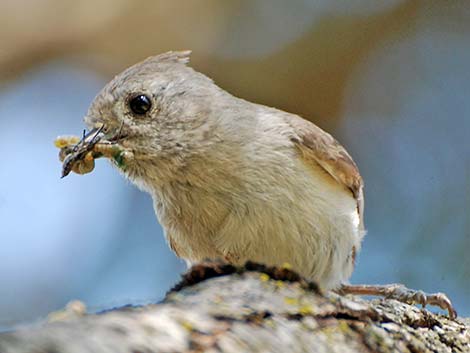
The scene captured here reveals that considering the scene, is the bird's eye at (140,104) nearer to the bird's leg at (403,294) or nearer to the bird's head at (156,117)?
the bird's head at (156,117)

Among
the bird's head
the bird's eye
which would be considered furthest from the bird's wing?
the bird's eye

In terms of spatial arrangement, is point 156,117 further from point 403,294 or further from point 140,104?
point 403,294

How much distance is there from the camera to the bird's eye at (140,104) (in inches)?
103

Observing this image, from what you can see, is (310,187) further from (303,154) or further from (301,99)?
(301,99)

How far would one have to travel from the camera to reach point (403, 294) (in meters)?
2.54

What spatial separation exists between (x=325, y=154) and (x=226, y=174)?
0.48 m

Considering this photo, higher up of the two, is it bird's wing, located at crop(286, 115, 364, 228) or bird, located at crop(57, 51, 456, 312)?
bird's wing, located at crop(286, 115, 364, 228)

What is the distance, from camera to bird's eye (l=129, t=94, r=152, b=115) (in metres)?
2.62

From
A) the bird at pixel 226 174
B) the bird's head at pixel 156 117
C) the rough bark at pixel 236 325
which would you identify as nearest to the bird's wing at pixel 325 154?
the bird at pixel 226 174

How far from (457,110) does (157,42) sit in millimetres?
2186

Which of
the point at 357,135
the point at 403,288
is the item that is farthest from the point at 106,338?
the point at 357,135

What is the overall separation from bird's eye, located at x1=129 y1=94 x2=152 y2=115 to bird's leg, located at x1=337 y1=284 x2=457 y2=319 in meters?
0.93

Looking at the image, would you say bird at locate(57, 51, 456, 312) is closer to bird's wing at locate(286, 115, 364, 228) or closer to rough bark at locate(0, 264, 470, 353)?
bird's wing at locate(286, 115, 364, 228)

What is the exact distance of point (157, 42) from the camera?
382cm
